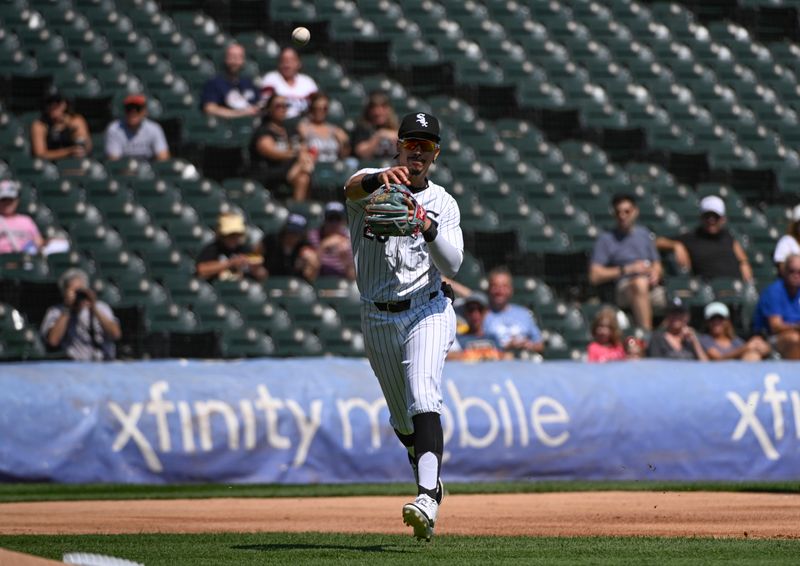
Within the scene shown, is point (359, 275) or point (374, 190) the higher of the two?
point (374, 190)

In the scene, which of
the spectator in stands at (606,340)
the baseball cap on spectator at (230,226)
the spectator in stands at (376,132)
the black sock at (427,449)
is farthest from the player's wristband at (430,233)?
the spectator in stands at (376,132)

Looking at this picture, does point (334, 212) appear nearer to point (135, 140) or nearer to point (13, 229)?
point (135, 140)

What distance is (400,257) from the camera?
19.7ft

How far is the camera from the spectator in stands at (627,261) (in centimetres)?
1273

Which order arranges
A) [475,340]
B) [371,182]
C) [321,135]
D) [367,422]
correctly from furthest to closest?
[321,135], [475,340], [367,422], [371,182]

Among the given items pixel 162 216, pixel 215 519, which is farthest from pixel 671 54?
pixel 215 519

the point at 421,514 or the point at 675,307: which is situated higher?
the point at 421,514

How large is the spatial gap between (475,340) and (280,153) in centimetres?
307

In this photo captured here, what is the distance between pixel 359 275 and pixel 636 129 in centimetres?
985

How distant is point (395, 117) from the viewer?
14453 millimetres

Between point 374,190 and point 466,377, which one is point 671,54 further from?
point 374,190

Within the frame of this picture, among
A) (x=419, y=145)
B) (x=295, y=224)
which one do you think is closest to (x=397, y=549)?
(x=419, y=145)

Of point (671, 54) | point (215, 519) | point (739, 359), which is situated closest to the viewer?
point (215, 519)

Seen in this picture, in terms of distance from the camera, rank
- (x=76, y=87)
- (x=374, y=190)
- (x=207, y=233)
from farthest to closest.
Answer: (x=76, y=87) → (x=207, y=233) → (x=374, y=190)
